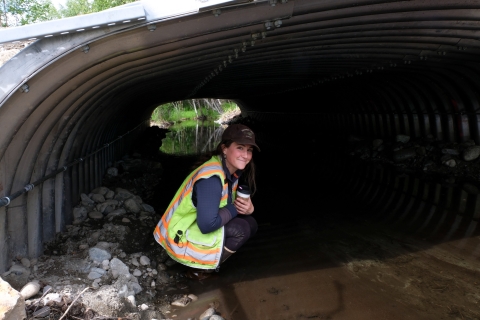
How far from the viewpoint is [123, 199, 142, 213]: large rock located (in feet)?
19.4

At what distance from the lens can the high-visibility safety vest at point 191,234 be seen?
363 cm

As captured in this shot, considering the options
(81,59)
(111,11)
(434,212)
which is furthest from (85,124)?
(434,212)

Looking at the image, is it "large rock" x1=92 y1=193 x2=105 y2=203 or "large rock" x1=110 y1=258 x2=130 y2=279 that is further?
"large rock" x1=92 y1=193 x2=105 y2=203

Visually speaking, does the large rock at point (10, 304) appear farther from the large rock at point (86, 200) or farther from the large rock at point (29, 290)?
the large rock at point (86, 200)

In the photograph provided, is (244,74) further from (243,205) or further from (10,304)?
(10,304)

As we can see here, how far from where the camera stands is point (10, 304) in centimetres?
222

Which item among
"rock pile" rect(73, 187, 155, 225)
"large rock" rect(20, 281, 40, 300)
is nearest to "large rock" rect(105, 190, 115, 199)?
"rock pile" rect(73, 187, 155, 225)

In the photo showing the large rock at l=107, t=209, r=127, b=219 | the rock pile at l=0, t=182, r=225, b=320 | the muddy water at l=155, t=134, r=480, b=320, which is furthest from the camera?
the large rock at l=107, t=209, r=127, b=219

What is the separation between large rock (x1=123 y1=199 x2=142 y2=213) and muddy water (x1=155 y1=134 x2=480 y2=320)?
74.1 inches

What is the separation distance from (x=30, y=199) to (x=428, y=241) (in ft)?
15.6

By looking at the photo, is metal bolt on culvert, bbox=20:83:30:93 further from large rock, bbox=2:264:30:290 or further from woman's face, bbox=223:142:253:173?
woman's face, bbox=223:142:253:173

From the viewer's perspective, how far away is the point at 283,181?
29.6 feet

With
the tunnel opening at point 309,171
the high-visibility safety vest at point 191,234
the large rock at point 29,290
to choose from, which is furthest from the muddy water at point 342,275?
the large rock at point 29,290

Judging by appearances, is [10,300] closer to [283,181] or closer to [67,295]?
[67,295]
